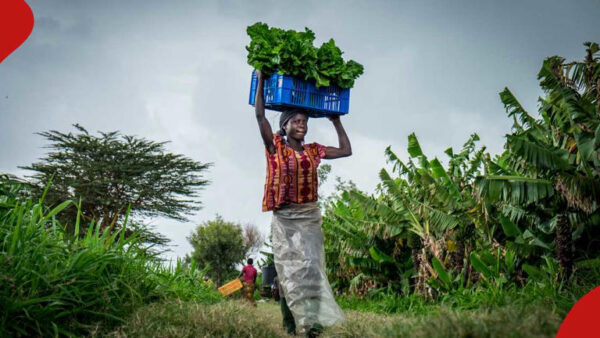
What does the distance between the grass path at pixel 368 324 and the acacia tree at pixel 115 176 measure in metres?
25.0

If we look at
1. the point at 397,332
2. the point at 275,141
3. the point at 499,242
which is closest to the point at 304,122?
the point at 275,141

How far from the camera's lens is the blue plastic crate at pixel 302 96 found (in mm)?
5496

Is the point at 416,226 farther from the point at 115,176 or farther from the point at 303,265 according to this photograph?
the point at 115,176

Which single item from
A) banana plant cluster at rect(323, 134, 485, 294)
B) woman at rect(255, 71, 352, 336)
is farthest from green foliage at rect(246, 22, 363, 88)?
banana plant cluster at rect(323, 134, 485, 294)

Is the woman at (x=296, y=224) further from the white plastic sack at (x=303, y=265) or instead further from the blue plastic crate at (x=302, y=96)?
the blue plastic crate at (x=302, y=96)

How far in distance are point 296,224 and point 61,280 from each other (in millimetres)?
2233

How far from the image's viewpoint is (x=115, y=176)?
29.6 metres

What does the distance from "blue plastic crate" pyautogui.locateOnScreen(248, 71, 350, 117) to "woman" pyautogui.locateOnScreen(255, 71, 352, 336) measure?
127 millimetres

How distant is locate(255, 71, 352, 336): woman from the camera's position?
5.16m

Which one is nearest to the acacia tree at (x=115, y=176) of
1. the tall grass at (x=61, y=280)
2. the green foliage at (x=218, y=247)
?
the green foliage at (x=218, y=247)

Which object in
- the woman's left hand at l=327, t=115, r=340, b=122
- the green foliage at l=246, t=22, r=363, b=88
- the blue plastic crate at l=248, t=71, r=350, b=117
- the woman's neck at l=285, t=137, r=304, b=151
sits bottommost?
the woman's neck at l=285, t=137, r=304, b=151

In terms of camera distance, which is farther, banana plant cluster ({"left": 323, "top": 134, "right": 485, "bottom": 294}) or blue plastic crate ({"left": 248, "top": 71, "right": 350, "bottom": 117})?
banana plant cluster ({"left": 323, "top": 134, "right": 485, "bottom": 294})

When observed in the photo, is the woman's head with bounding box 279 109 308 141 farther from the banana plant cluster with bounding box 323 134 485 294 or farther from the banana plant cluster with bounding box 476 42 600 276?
the banana plant cluster with bounding box 323 134 485 294

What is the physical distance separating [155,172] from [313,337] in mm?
26462
